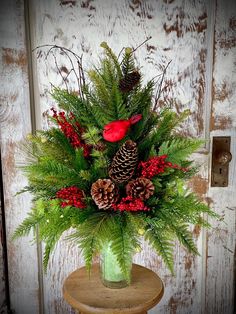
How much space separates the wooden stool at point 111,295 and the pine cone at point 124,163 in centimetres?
30

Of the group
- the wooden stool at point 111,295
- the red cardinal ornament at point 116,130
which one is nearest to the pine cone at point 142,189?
the red cardinal ornament at point 116,130

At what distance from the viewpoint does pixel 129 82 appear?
2.56 ft

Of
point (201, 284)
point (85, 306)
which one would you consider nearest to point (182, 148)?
point (85, 306)

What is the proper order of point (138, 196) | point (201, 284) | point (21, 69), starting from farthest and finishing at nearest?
point (201, 284), point (21, 69), point (138, 196)

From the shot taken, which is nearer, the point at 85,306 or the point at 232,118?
the point at 85,306

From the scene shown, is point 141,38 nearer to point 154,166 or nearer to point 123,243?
point 154,166

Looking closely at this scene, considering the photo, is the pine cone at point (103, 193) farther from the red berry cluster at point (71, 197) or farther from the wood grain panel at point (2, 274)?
the wood grain panel at point (2, 274)

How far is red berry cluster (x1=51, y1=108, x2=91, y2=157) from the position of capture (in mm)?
805

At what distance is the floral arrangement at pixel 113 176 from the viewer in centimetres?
75

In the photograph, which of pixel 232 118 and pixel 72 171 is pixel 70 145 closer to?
pixel 72 171

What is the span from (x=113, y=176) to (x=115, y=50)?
55 cm

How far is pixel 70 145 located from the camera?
0.82 m

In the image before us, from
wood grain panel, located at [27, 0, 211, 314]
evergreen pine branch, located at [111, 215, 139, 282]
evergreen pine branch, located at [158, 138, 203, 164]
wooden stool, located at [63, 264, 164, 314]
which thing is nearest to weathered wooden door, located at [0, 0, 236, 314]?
wood grain panel, located at [27, 0, 211, 314]

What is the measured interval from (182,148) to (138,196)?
0.48 feet
